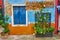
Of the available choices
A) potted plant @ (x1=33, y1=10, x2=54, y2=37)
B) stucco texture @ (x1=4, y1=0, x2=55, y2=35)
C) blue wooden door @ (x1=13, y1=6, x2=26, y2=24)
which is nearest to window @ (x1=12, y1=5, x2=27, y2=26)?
blue wooden door @ (x1=13, y1=6, x2=26, y2=24)

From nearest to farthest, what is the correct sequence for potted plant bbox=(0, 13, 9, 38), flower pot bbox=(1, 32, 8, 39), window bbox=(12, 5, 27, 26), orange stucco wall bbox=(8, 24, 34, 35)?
flower pot bbox=(1, 32, 8, 39)
potted plant bbox=(0, 13, 9, 38)
window bbox=(12, 5, 27, 26)
orange stucco wall bbox=(8, 24, 34, 35)

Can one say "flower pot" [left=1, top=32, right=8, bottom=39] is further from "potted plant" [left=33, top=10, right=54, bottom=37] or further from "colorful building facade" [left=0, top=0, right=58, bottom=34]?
"potted plant" [left=33, top=10, right=54, bottom=37]

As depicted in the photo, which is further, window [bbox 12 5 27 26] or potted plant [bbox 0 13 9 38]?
window [bbox 12 5 27 26]

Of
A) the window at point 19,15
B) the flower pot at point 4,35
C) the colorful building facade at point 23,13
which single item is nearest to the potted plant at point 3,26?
the flower pot at point 4,35

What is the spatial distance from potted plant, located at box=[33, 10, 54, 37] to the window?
2.93 ft

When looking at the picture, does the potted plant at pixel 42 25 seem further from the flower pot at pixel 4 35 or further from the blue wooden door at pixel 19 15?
the flower pot at pixel 4 35

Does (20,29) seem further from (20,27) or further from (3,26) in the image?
(3,26)

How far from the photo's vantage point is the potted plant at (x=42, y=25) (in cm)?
1347

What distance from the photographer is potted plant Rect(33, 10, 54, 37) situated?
44.2ft

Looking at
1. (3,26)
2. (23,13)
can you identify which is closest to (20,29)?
(23,13)

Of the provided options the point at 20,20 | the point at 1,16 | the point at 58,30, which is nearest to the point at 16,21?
the point at 20,20

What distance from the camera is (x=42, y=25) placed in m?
13.8

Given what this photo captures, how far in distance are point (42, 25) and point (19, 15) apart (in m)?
1.88

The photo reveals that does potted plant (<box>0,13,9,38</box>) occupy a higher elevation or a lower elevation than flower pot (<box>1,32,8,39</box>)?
higher
